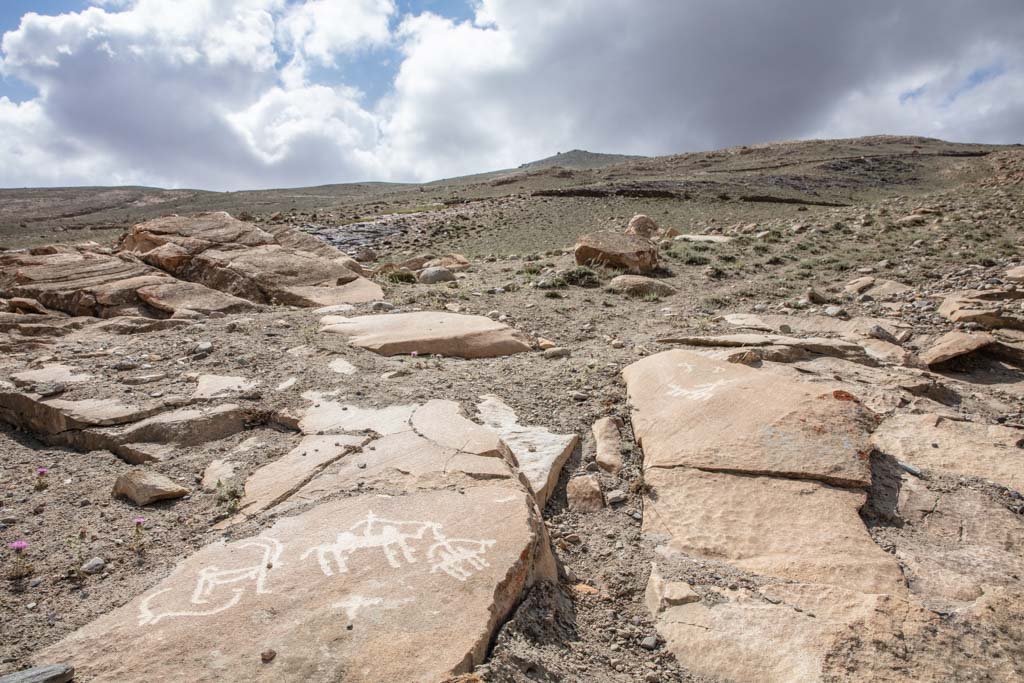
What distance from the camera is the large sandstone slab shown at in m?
1.66

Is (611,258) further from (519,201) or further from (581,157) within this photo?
(581,157)

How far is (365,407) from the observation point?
12.1 ft

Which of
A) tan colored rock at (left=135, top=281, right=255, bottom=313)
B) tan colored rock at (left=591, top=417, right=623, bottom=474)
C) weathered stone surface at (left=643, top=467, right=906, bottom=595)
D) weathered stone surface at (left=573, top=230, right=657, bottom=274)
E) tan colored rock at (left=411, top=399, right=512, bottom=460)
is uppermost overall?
weathered stone surface at (left=573, top=230, right=657, bottom=274)

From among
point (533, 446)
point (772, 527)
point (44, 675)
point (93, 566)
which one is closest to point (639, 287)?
point (533, 446)

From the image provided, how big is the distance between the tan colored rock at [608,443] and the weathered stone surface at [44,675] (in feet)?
8.06

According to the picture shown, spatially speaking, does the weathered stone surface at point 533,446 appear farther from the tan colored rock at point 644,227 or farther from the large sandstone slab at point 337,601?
the tan colored rock at point 644,227

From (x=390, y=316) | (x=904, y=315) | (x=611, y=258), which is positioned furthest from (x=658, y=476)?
(x=611, y=258)

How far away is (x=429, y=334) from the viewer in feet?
17.3

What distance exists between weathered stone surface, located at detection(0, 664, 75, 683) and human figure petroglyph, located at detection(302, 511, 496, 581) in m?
0.73

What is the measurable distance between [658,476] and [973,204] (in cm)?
1357

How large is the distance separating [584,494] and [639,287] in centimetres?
559

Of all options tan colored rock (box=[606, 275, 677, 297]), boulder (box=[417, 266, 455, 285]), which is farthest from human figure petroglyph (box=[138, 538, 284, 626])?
boulder (box=[417, 266, 455, 285])

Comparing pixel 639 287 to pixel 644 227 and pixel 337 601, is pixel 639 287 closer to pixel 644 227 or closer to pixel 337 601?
pixel 337 601

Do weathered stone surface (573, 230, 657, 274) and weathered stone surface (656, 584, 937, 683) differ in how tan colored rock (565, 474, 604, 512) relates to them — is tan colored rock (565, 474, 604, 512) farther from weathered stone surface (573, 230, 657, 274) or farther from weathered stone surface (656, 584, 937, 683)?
weathered stone surface (573, 230, 657, 274)
